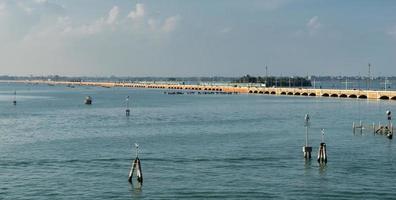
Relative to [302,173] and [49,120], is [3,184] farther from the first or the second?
[49,120]

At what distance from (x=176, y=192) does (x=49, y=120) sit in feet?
261

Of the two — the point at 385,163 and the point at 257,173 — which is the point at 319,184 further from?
the point at 385,163

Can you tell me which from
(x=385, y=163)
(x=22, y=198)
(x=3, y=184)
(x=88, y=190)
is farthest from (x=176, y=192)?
(x=385, y=163)

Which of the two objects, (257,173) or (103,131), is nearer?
(257,173)

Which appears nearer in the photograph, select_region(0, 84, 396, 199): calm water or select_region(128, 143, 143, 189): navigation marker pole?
select_region(0, 84, 396, 199): calm water

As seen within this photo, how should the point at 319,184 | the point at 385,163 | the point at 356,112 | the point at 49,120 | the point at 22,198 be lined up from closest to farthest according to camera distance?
the point at 22,198
the point at 319,184
the point at 385,163
the point at 49,120
the point at 356,112

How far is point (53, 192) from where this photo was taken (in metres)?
49.0

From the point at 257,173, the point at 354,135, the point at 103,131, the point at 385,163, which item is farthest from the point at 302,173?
the point at 103,131

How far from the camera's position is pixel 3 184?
52125 millimetres

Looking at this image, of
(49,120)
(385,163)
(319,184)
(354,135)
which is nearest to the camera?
(319,184)

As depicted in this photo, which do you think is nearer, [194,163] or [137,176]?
[137,176]

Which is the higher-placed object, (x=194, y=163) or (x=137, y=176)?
(x=137, y=176)

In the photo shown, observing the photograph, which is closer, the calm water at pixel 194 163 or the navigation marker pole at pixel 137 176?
the calm water at pixel 194 163

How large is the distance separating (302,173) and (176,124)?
56.9 m
